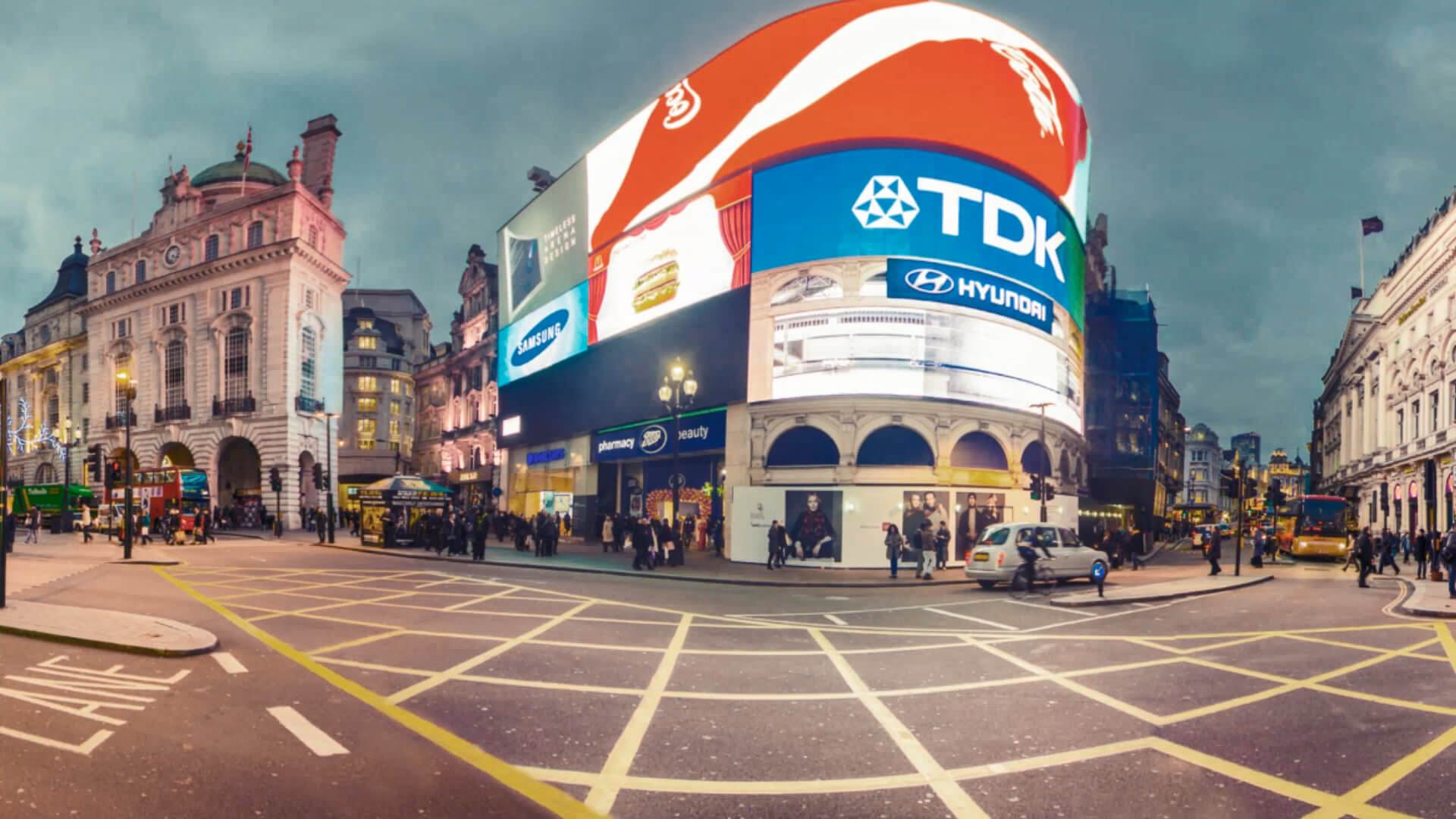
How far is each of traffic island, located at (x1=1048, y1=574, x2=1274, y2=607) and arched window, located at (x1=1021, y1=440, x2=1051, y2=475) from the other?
9379mm

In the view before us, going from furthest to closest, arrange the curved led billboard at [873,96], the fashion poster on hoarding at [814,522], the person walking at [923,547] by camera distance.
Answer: the curved led billboard at [873,96]
the fashion poster on hoarding at [814,522]
the person walking at [923,547]

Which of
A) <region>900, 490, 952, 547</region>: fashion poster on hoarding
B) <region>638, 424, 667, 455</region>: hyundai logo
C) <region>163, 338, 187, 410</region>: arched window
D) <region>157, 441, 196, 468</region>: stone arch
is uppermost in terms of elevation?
<region>163, 338, 187, 410</region>: arched window

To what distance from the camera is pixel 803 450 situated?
3030 cm

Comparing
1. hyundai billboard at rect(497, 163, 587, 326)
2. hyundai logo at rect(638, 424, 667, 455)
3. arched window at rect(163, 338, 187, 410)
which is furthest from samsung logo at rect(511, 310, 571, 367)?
arched window at rect(163, 338, 187, 410)

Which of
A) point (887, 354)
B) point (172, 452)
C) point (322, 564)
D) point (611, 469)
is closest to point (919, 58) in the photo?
point (887, 354)

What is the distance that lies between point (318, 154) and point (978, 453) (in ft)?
177

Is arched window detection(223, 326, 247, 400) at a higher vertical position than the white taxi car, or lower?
higher

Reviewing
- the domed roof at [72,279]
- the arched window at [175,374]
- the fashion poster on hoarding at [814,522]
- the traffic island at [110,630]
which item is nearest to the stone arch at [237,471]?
the arched window at [175,374]

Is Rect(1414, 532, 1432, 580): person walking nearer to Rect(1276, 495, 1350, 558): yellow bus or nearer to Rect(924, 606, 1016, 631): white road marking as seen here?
Rect(1276, 495, 1350, 558): yellow bus

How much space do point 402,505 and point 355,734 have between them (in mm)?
30284

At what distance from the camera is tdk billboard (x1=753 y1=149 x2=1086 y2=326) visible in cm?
2992

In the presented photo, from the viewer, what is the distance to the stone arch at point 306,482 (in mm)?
57369

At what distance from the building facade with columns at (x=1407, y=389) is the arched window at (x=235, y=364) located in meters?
65.1

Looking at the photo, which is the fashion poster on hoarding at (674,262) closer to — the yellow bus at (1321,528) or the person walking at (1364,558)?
the person walking at (1364,558)
